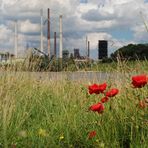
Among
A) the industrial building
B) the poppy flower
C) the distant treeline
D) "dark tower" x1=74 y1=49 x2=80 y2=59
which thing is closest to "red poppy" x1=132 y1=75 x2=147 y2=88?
the poppy flower

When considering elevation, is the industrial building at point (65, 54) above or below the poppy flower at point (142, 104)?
above

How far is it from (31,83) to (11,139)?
4.38m

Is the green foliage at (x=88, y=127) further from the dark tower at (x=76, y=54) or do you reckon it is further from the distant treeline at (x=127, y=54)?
the dark tower at (x=76, y=54)

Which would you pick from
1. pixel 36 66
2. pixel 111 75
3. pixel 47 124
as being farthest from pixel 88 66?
pixel 47 124

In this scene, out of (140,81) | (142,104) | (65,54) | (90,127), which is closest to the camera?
(140,81)

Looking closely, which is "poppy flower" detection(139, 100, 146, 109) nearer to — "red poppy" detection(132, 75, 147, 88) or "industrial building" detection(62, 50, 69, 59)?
"red poppy" detection(132, 75, 147, 88)

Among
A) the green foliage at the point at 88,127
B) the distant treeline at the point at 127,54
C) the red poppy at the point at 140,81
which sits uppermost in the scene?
the distant treeline at the point at 127,54

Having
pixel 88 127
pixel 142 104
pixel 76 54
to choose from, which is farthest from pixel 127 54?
pixel 142 104


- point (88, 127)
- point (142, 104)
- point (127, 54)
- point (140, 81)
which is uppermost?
point (127, 54)

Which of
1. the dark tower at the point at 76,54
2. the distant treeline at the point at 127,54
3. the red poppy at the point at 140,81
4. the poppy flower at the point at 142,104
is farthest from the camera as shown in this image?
the dark tower at the point at 76,54

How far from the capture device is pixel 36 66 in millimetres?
10023

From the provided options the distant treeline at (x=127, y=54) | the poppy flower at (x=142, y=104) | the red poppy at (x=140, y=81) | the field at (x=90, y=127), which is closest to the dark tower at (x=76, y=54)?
the distant treeline at (x=127, y=54)

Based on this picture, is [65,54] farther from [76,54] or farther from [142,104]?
[142,104]

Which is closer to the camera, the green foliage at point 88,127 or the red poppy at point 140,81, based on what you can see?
the red poppy at point 140,81
